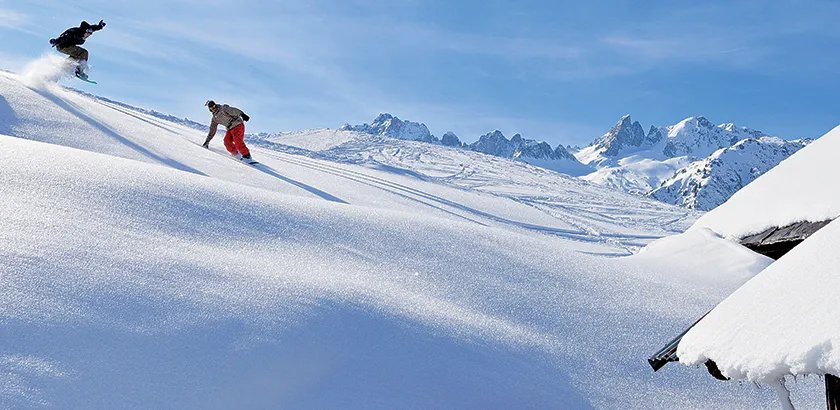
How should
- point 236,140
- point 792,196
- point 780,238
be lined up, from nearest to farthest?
point 780,238 → point 792,196 → point 236,140

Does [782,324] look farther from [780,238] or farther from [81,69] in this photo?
[81,69]

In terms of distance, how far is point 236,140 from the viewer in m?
13.6

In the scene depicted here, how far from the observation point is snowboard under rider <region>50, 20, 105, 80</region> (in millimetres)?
14977

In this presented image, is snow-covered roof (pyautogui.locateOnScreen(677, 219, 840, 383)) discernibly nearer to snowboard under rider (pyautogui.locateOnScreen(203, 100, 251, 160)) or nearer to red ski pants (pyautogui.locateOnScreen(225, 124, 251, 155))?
snowboard under rider (pyautogui.locateOnScreen(203, 100, 251, 160))

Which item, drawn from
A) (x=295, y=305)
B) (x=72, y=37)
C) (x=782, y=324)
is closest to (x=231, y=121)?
(x=72, y=37)

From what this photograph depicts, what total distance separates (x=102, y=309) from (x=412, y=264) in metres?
3.04

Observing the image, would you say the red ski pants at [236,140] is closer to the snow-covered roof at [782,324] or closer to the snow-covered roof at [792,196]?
the snow-covered roof at [792,196]


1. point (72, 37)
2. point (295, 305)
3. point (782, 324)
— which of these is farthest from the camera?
point (72, 37)

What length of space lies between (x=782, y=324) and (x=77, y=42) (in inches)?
657

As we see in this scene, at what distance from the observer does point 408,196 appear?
14.8m

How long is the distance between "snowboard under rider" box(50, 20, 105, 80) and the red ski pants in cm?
493

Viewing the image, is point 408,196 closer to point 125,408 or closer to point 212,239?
point 212,239

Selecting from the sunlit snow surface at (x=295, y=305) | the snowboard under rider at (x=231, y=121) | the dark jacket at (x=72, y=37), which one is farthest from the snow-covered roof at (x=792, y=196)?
the dark jacket at (x=72, y=37)

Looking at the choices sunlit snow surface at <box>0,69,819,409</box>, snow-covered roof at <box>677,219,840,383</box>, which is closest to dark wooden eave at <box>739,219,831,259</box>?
sunlit snow surface at <box>0,69,819,409</box>
